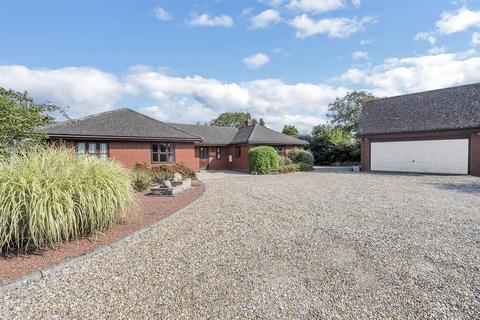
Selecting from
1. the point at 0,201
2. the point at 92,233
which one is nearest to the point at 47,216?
the point at 0,201

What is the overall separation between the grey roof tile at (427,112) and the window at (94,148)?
1820 cm

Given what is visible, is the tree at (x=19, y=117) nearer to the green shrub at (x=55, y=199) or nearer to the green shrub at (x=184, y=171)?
the green shrub at (x=55, y=199)

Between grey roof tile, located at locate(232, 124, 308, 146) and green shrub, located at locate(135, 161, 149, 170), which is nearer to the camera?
green shrub, located at locate(135, 161, 149, 170)

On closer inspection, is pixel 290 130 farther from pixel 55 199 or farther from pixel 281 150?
pixel 55 199

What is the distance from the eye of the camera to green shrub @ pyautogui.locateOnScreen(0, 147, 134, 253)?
3926mm

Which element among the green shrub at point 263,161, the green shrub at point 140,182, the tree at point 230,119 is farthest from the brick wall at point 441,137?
the tree at point 230,119

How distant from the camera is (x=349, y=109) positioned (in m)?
36.5

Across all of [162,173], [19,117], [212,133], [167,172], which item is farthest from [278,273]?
[212,133]

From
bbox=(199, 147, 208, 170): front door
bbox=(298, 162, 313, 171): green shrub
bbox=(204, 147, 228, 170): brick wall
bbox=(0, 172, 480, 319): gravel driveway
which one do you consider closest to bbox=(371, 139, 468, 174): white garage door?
bbox=(298, 162, 313, 171): green shrub

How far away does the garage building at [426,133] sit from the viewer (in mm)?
14961

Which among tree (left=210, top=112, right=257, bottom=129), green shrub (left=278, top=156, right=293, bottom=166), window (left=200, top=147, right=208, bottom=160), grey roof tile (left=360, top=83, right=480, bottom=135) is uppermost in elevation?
tree (left=210, top=112, right=257, bottom=129)

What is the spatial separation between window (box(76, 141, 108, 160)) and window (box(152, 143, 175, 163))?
9.13 feet

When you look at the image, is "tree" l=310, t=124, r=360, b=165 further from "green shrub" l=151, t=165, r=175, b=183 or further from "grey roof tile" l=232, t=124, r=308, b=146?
"green shrub" l=151, t=165, r=175, b=183

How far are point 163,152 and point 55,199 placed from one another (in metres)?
12.3
